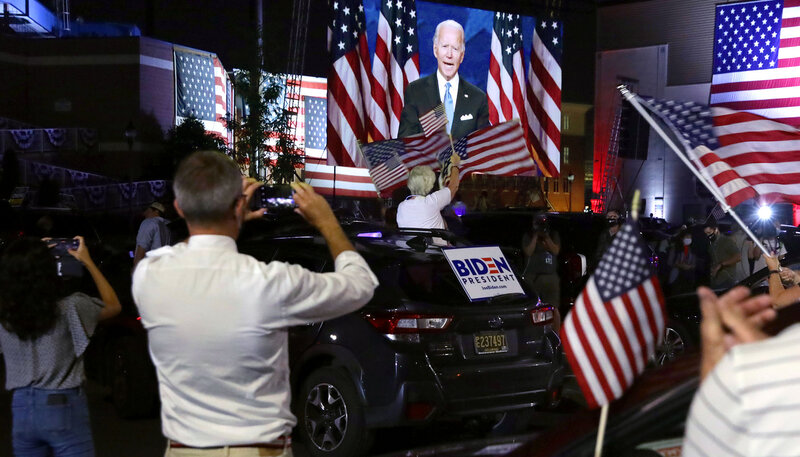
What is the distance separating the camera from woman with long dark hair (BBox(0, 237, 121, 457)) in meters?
4.44

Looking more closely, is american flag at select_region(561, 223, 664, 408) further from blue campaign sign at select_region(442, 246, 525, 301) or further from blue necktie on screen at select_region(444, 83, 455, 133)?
blue necktie on screen at select_region(444, 83, 455, 133)

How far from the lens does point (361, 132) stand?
20234 mm

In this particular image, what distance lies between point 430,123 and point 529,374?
10.4 meters

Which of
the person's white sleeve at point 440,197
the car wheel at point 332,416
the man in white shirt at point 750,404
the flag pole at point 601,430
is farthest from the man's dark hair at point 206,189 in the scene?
the person's white sleeve at point 440,197

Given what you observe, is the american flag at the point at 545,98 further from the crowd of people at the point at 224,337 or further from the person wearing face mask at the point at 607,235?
the crowd of people at the point at 224,337

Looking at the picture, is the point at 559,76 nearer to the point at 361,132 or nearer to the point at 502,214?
the point at 361,132

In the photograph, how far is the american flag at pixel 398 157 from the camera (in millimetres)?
15789

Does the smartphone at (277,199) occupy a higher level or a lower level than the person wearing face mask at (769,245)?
higher

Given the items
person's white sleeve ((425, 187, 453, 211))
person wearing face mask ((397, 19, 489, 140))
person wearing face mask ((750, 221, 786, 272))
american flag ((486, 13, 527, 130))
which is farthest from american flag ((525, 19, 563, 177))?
person's white sleeve ((425, 187, 453, 211))

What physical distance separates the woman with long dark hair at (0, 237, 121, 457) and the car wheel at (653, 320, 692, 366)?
753cm

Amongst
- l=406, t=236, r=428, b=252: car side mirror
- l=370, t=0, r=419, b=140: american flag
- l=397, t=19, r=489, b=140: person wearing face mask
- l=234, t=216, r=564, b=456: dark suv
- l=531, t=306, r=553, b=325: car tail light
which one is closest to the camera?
l=234, t=216, r=564, b=456: dark suv

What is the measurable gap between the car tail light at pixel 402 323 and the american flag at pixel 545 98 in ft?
55.2

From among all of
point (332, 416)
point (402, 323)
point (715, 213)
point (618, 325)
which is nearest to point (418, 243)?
point (402, 323)

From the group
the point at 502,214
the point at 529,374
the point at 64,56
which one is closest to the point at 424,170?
the point at 529,374
